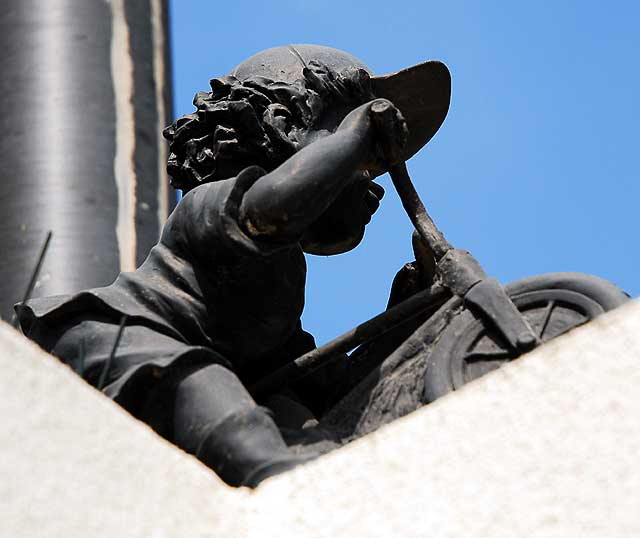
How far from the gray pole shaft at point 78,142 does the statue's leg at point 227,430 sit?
102 inches

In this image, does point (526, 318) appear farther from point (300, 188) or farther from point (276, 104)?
point (276, 104)

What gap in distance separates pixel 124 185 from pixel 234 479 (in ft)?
11.0

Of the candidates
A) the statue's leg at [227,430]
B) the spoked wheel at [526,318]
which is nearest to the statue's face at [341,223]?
the spoked wheel at [526,318]

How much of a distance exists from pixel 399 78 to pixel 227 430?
1.28 metres

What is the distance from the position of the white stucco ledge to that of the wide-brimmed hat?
4.53 ft

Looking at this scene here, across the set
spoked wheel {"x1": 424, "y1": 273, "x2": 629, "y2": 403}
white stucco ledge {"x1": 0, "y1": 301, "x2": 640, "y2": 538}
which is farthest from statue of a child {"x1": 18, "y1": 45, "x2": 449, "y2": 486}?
spoked wheel {"x1": 424, "y1": 273, "x2": 629, "y2": 403}

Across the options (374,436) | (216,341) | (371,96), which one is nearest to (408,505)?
(374,436)

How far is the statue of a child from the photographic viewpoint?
148 inches

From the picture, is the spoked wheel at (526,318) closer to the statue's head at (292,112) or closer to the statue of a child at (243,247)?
the statue of a child at (243,247)

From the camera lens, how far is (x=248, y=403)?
12.3 ft

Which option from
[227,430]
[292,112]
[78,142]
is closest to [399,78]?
[292,112]

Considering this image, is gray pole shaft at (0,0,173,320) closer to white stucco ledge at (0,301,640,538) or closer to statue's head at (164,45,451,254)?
statue's head at (164,45,451,254)

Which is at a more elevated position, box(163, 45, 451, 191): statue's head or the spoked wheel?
box(163, 45, 451, 191): statue's head

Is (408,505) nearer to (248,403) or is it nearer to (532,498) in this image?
(532,498)
